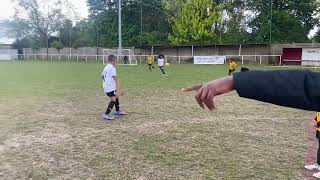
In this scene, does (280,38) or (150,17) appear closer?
(280,38)

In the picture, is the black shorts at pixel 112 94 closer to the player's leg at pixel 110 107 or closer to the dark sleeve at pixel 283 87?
the player's leg at pixel 110 107

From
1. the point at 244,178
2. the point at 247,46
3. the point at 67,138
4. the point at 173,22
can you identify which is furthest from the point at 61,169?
the point at 173,22

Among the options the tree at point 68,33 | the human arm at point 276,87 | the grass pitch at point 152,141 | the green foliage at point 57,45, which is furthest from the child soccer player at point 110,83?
the tree at point 68,33

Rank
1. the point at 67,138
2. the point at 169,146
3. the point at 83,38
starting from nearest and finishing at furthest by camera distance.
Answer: the point at 169,146
the point at 67,138
the point at 83,38

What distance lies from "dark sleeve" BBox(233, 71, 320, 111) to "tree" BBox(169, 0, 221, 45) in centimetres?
4778

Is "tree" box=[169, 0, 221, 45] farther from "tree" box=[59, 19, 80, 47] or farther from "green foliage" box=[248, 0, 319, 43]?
"tree" box=[59, 19, 80, 47]

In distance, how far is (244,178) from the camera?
567cm

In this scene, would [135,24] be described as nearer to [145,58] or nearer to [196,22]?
[145,58]

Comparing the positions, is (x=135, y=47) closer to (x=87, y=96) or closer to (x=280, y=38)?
(x=280, y=38)

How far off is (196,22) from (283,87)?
159 ft

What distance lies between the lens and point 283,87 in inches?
67.0

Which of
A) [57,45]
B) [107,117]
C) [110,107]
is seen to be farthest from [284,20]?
[107,117]

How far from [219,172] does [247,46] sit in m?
39.2

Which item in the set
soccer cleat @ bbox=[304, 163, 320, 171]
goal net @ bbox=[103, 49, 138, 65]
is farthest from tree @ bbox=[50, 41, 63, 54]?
soccer cleat @ bbox=[304, 163, 320, 171]
